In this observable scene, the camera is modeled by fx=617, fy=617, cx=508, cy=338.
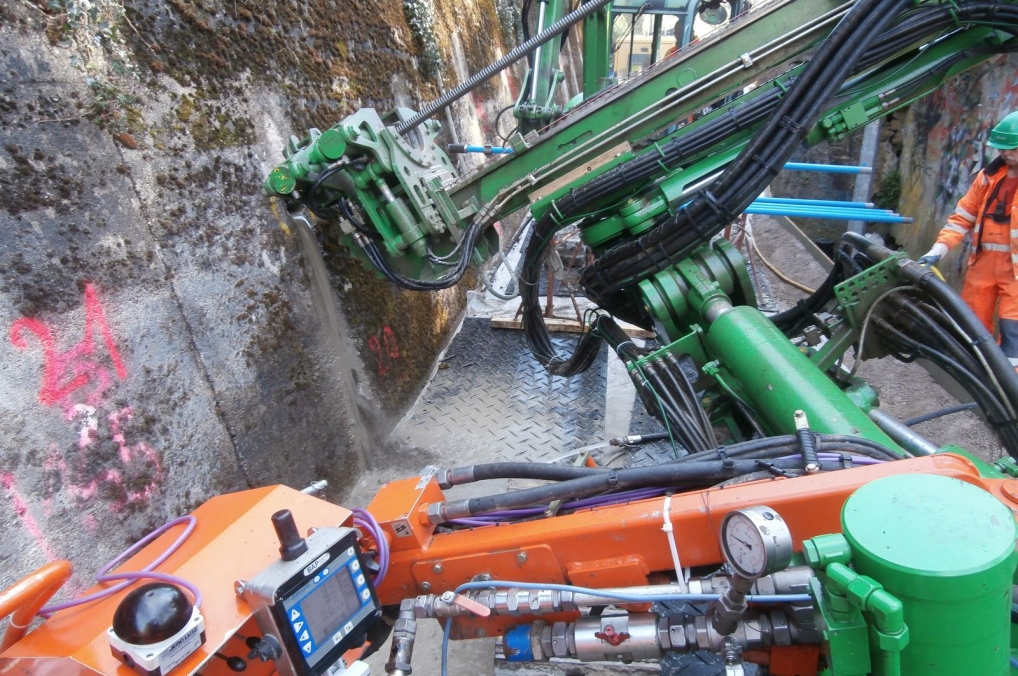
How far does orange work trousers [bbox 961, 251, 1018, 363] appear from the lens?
3.74 meters

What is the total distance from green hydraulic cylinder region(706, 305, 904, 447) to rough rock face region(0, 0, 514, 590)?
2085 mm

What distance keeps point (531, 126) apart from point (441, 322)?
1991mm

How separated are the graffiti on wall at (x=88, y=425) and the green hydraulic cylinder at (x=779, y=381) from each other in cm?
232

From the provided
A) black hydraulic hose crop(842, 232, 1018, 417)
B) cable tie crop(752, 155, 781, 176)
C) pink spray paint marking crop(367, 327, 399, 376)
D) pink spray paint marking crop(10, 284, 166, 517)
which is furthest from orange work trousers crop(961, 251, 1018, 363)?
pink spray paint marking crop(10, 284, 166, 517)

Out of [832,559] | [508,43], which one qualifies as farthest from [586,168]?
[508,43]

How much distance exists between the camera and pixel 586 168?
10.5 feet

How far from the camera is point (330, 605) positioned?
1.49 m

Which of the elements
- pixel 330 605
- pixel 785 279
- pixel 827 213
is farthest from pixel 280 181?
pixel 785 279

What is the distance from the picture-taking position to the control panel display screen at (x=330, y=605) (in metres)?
1.45

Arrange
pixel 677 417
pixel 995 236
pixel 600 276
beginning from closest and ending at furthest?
pixel 677 417
pixel 600 276
pixel 995 236

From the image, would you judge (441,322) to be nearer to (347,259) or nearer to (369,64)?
(347,259)

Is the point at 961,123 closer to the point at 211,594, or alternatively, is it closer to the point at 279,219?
the point at 279,219

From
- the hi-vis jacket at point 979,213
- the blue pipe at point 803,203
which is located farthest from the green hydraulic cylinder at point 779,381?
the blue pipe at point 803,203

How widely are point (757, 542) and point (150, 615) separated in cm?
124
